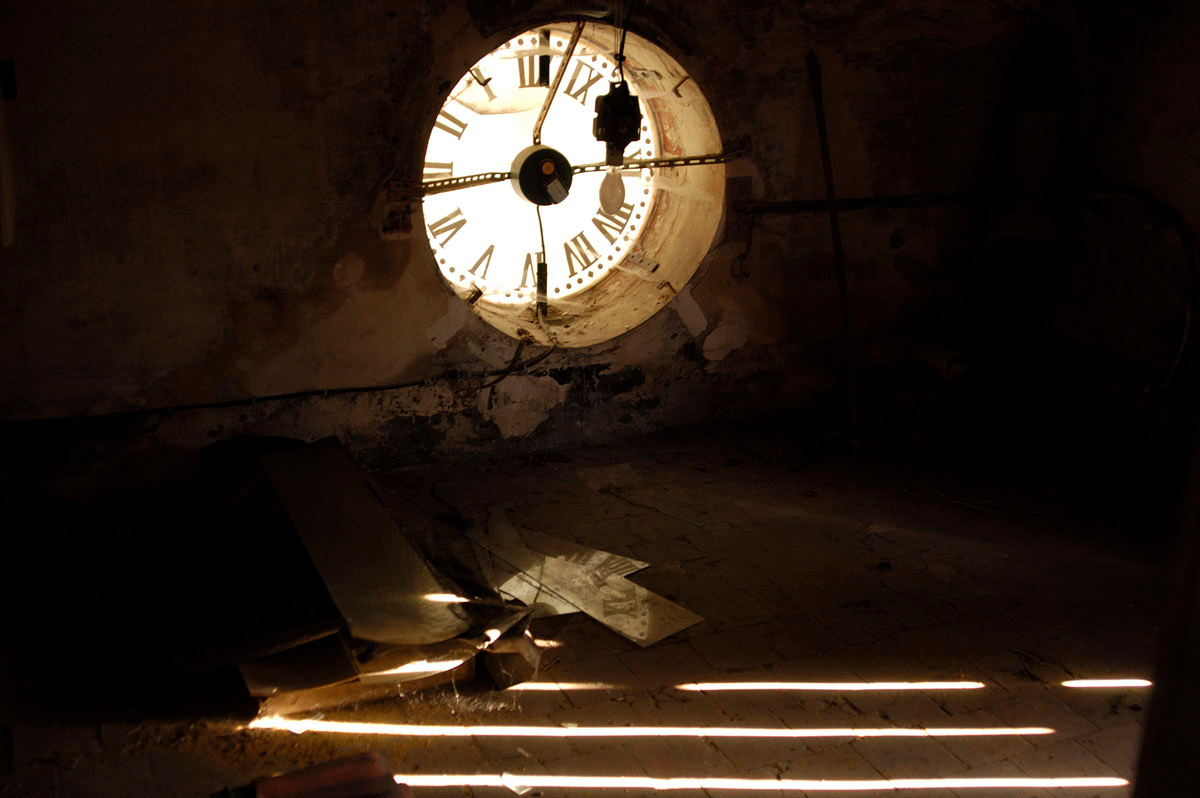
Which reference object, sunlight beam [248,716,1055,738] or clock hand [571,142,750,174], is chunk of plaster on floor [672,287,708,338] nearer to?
clock hand [571,142,750,174]

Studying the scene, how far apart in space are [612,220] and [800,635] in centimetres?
435

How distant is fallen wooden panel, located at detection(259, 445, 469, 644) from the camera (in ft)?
13.3

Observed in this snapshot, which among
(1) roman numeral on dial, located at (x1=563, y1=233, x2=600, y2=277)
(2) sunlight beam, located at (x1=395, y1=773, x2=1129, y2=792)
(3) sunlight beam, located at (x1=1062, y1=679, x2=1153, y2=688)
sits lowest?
(3) sunlight beam, located at (x1=1062, y1=679, x2=1153, y2=688)

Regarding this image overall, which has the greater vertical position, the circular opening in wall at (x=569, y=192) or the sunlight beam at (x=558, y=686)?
the circular opening in wall at (x=569, y=192)

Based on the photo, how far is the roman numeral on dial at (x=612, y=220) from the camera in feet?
25.1

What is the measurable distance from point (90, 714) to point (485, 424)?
290cm

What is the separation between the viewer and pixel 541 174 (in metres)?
6.75

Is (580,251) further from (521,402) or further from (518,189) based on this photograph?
(521,402)

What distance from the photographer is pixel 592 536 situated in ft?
18.0

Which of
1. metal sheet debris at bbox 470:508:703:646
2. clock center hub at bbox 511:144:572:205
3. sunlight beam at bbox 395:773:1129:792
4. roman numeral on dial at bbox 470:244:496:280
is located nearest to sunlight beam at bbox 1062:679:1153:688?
sunlight beam at bbox 395:773:1129:792

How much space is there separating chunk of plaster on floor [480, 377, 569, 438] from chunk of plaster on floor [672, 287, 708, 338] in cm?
89

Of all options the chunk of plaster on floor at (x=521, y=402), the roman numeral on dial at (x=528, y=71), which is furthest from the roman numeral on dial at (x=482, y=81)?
the chunk of plaster on floor at (x=521, y=402)

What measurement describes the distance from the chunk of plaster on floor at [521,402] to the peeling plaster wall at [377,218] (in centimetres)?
1

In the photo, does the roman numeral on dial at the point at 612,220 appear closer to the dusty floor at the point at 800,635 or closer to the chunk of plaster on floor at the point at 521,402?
the chunk of plaster on floor at the point at 521,402
